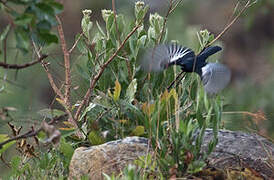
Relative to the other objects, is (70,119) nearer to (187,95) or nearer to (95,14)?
(187,95)

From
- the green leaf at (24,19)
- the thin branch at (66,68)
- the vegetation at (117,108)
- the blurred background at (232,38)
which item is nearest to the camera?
the green leaf at (24,19)

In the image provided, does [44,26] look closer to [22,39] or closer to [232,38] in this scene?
[22,39]

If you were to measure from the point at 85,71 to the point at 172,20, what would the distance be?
665cm

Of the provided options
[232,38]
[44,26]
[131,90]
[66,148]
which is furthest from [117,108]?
[232,38]

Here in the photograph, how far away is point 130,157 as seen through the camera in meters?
2.89

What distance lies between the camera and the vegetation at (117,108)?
8.21 feet

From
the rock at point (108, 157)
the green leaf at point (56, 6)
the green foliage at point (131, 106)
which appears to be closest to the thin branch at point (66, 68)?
the green foliage at point (131, 106)

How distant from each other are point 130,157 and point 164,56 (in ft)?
1.90

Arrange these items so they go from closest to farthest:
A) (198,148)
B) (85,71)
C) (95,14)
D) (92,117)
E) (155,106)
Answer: (198,148) → (155,106) → (92,117) → (85,71) → (95,14)

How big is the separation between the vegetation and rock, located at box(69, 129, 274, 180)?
4.0 inches

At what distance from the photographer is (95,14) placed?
12.6m

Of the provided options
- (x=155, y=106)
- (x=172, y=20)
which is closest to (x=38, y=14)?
(x=155, y=106)

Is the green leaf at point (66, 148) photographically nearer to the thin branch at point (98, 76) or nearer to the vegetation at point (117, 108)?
the vegetation at point (117, 108)

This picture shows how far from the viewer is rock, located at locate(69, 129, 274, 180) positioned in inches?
113
